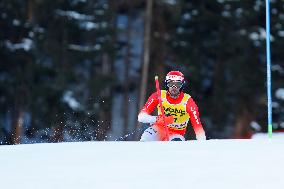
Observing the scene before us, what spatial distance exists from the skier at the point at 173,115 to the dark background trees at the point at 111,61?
42.4 ft

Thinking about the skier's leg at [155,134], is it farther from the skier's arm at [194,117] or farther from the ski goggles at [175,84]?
the ski goggles at [175,84]

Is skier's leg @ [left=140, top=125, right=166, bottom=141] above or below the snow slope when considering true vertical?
below

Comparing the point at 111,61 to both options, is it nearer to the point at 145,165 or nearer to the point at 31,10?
the point at 31,10

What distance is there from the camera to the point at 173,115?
8.59m

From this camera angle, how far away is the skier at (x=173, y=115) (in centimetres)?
836

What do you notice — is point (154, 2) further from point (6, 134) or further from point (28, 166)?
point (28, 166)

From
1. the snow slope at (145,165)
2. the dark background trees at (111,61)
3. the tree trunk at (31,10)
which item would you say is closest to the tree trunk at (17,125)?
the dark background trees at (111,61)

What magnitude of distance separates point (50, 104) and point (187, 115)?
14300 mm

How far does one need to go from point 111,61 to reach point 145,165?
66.5 feet

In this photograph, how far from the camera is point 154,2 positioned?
77.4 feet

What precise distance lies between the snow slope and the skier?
272cm

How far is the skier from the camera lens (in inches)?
329

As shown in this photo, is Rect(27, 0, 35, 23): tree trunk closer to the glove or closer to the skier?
the skier

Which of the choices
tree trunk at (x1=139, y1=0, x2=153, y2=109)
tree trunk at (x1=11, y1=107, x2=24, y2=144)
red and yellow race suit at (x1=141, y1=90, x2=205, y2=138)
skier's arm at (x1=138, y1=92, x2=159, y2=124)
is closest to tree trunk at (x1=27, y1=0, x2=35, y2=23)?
tree trunk at (x1=11, y1=107, x2=24, y2=144)
